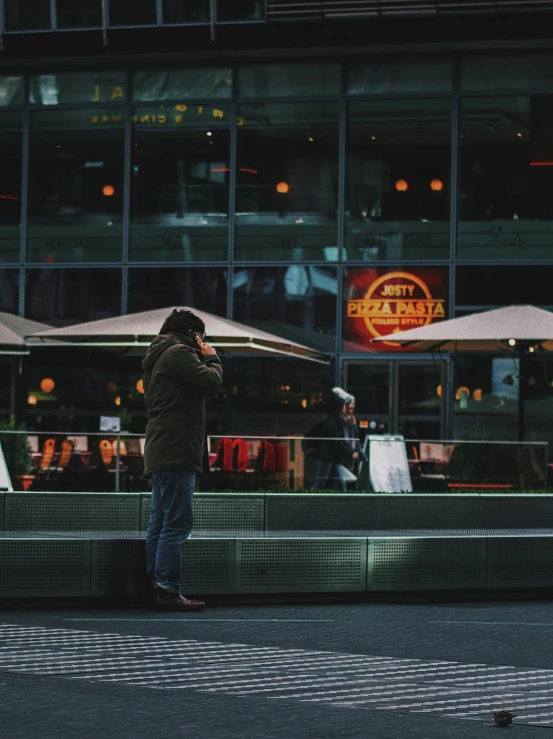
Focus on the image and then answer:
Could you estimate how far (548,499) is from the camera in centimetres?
1384

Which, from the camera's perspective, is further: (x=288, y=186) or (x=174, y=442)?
(x=288, y=186)

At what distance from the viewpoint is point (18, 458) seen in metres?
14.0

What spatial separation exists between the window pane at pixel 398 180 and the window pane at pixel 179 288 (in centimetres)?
229

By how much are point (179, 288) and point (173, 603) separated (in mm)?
14326

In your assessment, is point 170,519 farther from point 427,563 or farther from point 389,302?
point 389,302

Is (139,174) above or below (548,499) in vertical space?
above

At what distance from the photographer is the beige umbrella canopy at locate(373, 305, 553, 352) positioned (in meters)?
16.8

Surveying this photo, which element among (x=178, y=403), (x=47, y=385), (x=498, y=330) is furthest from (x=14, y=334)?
(x=178, y=403)

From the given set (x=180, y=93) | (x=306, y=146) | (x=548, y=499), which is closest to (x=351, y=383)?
(x=306, y=146)

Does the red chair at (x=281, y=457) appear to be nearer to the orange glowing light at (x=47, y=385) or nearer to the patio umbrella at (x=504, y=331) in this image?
the patio umbrella at (x=504, y=331)

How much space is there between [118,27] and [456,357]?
801 cm

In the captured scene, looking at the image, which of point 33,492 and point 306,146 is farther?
point 306,146

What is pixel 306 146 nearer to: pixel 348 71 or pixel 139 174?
pixel 348 71

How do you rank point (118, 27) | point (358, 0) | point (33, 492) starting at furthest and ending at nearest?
point (118, 27)
point (358, 0)
point (33, 492)
